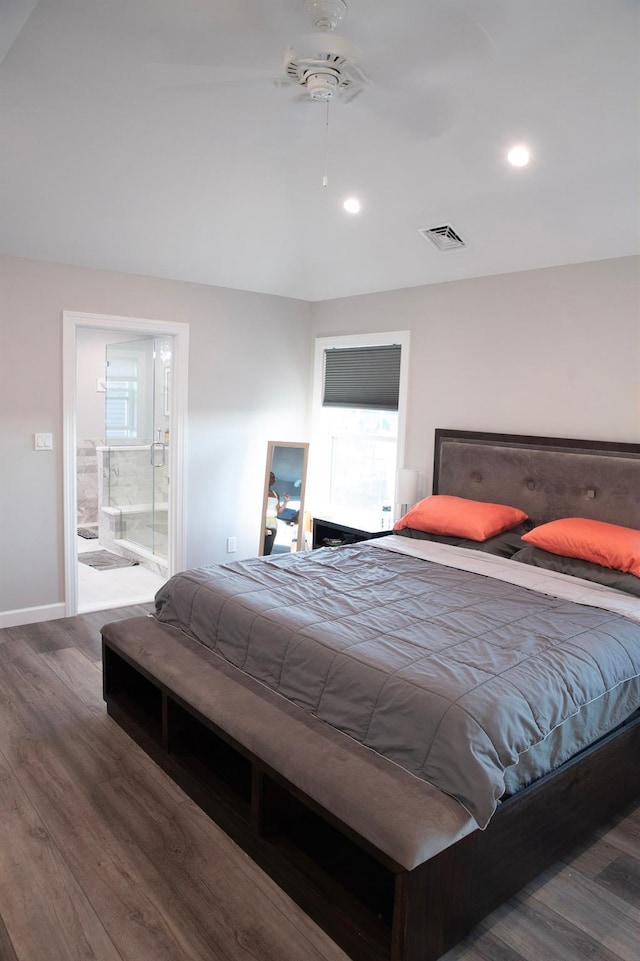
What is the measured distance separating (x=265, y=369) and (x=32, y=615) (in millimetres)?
2402

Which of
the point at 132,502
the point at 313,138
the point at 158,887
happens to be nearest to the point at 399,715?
the point at 158,887

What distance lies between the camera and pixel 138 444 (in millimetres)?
5703

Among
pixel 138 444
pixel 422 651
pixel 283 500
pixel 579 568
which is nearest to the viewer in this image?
pixel 422 651

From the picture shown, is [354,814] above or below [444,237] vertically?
below

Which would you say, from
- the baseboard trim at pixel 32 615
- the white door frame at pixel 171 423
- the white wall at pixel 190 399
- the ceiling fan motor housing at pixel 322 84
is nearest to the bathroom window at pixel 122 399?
the white door frame at pixel 171 423

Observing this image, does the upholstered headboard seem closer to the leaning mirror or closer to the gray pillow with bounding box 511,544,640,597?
the gray pillow with bounding box 511,544,640,597

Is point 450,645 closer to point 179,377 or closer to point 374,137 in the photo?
point 374,137

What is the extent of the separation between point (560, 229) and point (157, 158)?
6.94 feet

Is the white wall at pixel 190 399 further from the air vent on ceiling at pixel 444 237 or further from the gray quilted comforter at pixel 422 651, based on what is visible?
the air vent on ceiling at pixel 444 237

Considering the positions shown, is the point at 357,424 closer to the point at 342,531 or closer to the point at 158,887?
the point at 342,531

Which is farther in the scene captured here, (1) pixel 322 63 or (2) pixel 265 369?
(2) pixel 265 369

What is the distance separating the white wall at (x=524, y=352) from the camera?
138 inches

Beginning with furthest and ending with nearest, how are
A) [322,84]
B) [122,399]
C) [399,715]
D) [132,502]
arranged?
[132,502], [122,399], [322,84], [399,715]

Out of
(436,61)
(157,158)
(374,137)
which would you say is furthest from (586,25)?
(157,158)
